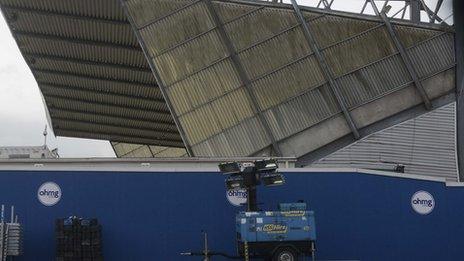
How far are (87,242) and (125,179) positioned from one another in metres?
2.34

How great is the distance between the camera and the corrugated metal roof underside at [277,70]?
1040 inches

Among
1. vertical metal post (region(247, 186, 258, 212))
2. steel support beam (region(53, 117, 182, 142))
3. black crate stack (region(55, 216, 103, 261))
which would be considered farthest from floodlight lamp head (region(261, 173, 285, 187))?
steel support beam (region(53, 117, 182, 142))

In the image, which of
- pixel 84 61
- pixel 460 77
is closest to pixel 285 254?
pixel 460 77

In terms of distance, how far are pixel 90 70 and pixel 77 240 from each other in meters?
24.2

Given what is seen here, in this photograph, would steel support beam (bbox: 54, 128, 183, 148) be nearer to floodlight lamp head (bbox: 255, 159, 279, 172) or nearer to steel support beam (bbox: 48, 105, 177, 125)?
steel support beam (bbox: 48, 105, 177, 125)

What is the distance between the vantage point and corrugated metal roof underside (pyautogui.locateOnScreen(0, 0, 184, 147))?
31391 millimetres

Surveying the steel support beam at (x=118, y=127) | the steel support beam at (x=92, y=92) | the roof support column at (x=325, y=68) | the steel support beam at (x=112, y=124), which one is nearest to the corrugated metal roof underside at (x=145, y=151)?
the steel support beam at (x=118, y=127)

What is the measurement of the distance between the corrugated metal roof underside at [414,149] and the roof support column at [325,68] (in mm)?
962

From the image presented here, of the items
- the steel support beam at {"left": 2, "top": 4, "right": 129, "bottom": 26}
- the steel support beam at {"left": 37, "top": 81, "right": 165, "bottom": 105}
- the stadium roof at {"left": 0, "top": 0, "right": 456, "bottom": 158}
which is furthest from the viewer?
the steel support beam at {"left": 37, "top": 81, "right": 165, "bottom": 105}

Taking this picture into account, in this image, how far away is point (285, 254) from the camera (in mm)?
16781

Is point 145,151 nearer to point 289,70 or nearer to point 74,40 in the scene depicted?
point 74,40

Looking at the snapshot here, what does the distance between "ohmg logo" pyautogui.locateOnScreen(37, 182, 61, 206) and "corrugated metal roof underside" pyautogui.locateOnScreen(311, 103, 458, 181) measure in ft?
39.7

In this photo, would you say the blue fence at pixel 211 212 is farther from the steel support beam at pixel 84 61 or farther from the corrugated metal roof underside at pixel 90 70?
the steel support beam at pixel 84 61

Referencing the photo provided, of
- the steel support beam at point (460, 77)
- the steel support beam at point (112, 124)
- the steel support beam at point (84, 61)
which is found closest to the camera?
the steel support beam at point (460, 77)
